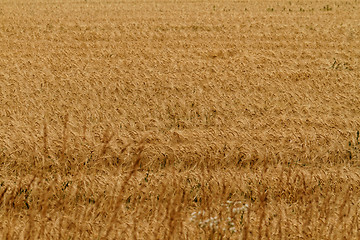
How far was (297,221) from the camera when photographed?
4.23 m

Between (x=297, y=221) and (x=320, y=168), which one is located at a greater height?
(x=297, y=221)

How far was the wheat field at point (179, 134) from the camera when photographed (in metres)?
3.94

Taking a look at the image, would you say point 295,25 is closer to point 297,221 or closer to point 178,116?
point 178,116

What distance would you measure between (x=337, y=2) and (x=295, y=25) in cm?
1056

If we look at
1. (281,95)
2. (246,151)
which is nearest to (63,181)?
(246,151)

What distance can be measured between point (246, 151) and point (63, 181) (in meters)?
2.53

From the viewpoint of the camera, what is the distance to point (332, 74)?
1146 centimetres

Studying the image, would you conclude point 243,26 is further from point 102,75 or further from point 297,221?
point 297,221

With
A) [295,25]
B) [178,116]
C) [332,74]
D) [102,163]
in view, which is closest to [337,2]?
[295,25]

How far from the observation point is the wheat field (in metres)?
3.94

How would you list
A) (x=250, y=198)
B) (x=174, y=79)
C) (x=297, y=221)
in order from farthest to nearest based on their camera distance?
(x=174, y=79)
(x=250, y=198)
(x=297, y=221)

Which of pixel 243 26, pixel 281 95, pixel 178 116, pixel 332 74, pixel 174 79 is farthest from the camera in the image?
pixel 243 26

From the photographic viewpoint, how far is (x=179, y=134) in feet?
22.9

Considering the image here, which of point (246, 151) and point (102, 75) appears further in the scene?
point (102, 75)
